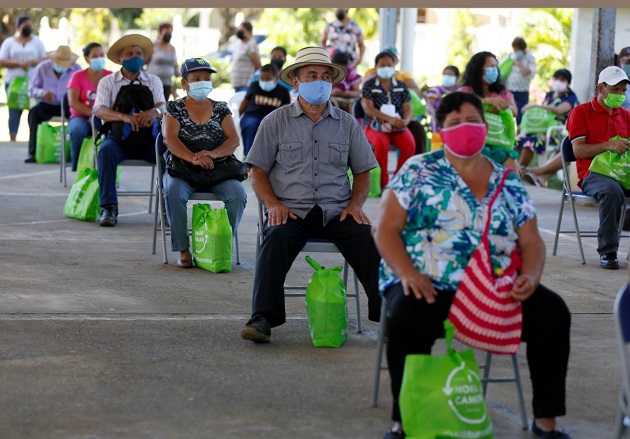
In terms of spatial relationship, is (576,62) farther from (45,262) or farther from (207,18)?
(207,18)

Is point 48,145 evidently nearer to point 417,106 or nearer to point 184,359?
point 417,106

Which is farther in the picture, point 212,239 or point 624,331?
point 212,239

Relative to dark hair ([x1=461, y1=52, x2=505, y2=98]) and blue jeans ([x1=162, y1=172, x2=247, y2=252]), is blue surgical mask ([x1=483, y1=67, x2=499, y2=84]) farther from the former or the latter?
blue jeans ([x1=162, y1=172, x2=247, y2=252])

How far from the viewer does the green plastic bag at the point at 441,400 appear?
4.34 metres

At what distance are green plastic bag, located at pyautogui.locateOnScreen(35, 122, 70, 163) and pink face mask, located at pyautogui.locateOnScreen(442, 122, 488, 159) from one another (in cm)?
1109

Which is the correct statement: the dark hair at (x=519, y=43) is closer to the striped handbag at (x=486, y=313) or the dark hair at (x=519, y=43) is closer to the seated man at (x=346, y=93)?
the seated man at (x=346, y=93)

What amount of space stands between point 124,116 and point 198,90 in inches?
67.9

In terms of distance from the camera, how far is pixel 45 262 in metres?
8.56

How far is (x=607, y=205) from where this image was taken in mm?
8836

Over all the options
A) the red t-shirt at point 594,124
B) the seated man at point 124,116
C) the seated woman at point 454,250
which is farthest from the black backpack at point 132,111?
the seated woman at point 454,250

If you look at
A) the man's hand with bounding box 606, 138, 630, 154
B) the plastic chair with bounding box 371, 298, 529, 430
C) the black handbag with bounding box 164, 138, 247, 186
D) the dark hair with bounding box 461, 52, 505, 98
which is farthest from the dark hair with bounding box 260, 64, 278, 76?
the plastic chair with bounding box 371, 298, 529, 430

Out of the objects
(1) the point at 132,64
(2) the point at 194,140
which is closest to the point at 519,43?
(1) the point at 132,64

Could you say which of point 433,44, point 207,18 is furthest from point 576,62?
point 207,18

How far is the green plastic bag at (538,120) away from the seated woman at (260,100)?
12.0 ft
